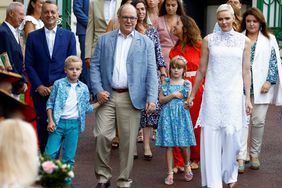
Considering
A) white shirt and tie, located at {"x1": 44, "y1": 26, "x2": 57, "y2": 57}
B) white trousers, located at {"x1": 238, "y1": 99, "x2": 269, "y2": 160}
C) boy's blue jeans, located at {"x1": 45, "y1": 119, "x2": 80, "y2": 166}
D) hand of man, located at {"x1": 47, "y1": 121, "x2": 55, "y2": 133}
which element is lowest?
white trousers, located at {"x1": 238, "y1": 99, "x2": 269, "y2": 160}

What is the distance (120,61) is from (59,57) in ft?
2.95

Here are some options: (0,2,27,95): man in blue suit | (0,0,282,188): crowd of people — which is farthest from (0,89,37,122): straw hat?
(0,2,27,95): man in blue suit

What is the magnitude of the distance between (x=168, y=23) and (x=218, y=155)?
9.30ft

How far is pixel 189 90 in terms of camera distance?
1001cm

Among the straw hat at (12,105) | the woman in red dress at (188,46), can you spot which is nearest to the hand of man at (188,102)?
the woman in red dress at (188,46)

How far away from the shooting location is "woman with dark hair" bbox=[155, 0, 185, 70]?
11.5m

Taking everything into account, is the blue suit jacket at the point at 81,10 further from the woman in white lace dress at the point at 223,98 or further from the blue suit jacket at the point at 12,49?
the woman in white lace dress at the point at 223,98

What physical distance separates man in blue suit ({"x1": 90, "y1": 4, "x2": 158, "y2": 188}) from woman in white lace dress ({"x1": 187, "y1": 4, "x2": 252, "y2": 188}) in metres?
0.64

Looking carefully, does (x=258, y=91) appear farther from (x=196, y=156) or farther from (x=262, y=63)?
(x=196, y=156)

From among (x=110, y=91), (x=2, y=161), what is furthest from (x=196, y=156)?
(x=2, y=161)

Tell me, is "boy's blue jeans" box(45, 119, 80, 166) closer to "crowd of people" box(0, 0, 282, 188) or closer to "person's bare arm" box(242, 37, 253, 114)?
"crowd of people" box(0, 0, 282, 188)

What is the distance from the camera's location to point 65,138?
9.26m

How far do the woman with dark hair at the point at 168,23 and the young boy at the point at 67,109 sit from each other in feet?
8.33

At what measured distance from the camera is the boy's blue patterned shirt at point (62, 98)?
357 inches
